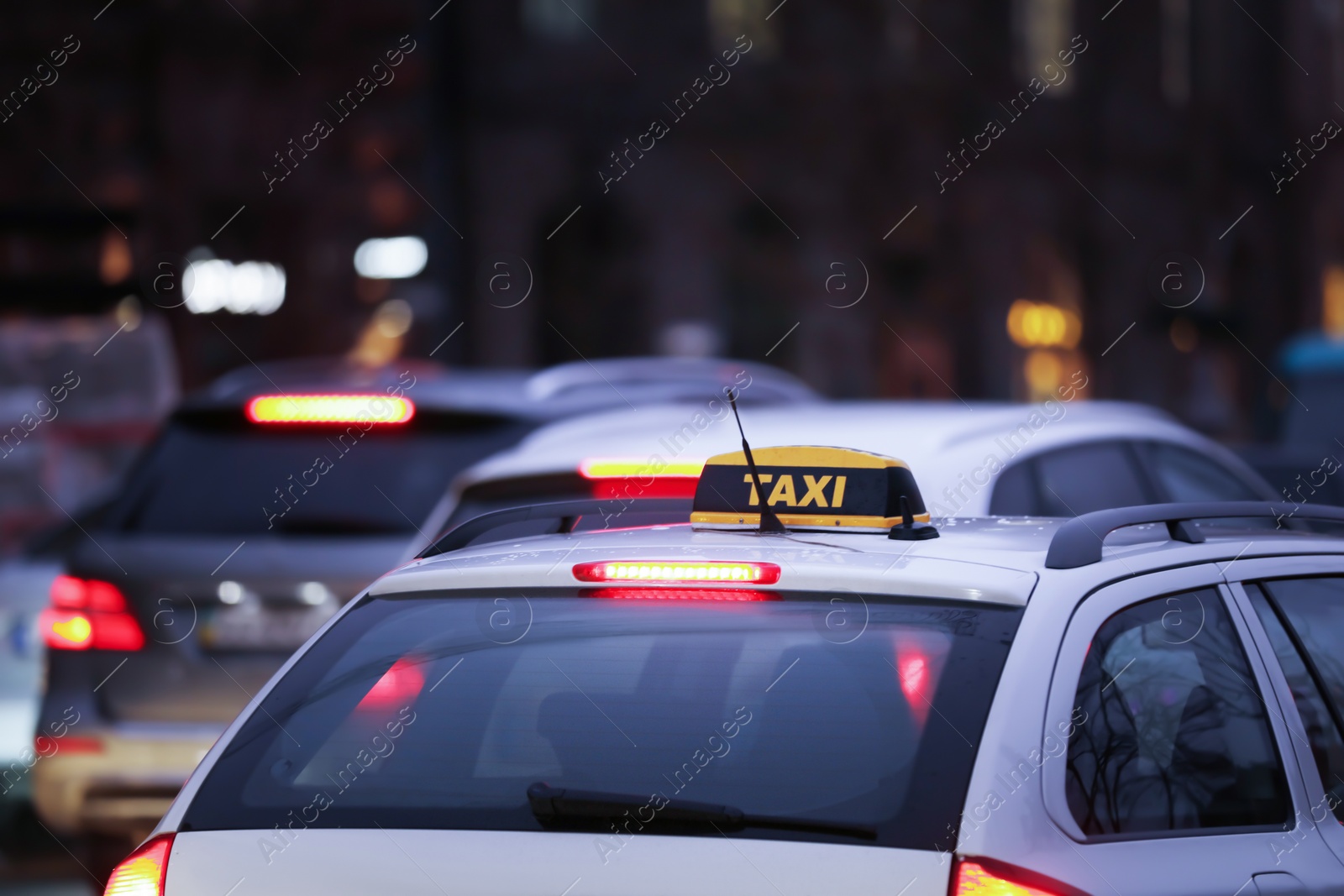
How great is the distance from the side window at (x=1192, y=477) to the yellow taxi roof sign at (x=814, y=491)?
9.79 feet

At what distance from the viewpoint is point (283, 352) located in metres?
20.8

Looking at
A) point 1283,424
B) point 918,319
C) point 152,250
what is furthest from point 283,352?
point 1283,424

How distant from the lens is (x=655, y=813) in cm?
247

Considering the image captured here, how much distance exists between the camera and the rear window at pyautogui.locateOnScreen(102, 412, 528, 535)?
19.2 feet

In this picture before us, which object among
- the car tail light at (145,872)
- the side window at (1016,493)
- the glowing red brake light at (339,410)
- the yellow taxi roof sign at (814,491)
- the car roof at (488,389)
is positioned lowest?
the car tail light at (145,872)

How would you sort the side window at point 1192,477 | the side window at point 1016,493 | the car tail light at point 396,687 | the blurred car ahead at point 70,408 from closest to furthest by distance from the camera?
the car tail light at point 396,687 → the side window at point 1016,493 → the side window at point 1192,477 → the blurred car ahead at point 70,408

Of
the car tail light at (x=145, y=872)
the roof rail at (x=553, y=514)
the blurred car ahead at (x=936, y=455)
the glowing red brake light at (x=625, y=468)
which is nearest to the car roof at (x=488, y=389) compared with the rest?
the blurred car ahead at (x=936, y=455)

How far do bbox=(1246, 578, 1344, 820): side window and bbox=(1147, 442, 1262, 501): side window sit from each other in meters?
2.66

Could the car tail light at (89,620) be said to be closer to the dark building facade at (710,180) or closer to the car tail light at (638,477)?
the car tail light at (638,477)

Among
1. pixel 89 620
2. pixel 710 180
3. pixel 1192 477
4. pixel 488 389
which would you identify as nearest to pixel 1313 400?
pixel 1192 477

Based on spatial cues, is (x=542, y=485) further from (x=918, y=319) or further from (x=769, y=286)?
(x=918, y=319)

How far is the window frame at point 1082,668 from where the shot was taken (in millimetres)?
2439

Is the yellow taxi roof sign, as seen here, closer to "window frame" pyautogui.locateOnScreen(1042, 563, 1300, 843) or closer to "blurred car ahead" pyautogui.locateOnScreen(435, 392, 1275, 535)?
"window frame" pyautogui.locateOnScreen(1042, 563, 1300, 843)

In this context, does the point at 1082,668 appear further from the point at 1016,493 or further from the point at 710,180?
the point at 710,180
